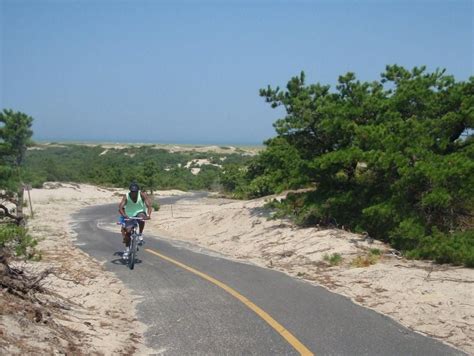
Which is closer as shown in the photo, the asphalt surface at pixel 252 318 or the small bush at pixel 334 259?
the asphalt surface at pixel 252 318

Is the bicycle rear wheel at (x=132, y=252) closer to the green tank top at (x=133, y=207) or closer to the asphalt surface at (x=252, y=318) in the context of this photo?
the asphalt surface at (x=252, y=318)

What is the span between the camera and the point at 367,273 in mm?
10008

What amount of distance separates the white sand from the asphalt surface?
1.55ft

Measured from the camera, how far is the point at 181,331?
6348 mm

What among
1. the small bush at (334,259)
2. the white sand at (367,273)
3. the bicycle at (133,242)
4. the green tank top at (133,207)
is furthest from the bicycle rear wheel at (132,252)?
the small bush at (334,259)

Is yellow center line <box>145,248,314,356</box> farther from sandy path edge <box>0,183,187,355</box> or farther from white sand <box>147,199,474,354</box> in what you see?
white sand <box>147,199,474,354</box>

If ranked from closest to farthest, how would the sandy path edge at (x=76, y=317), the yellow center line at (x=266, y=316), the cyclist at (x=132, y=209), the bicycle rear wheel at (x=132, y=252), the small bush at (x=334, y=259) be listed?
1. the sandy path edge at (x=76, y=317)
2. the yellow center line at (x=266, y=316)
3. the bicycle rear wheel at (x=132, y=252)
4. the cyclist at (x=132, y=209)
5. the small bush at (x=334, y=259)

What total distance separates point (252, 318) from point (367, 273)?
12.8 ft

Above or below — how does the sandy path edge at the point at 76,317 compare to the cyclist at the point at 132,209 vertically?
below

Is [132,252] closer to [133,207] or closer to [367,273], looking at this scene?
[133,207]

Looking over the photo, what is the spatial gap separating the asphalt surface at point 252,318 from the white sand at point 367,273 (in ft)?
1.55

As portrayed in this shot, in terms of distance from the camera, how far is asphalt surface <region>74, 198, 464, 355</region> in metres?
5.83

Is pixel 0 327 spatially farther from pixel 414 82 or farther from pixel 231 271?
pixel 414 82

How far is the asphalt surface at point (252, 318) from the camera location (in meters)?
5.83
